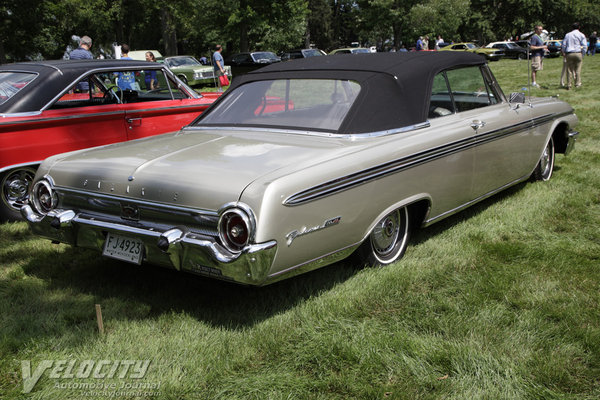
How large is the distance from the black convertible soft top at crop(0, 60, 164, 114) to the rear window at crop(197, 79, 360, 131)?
1903 millimetres

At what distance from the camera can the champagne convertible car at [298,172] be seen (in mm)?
2965

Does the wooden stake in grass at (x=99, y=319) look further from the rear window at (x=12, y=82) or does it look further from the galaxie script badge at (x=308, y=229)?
the rear window at (x=12, y=82)

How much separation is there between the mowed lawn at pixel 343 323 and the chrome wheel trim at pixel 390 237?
0.10 metres

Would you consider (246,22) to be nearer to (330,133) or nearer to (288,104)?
(288,104)

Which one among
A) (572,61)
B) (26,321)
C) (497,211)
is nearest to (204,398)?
(26,321)

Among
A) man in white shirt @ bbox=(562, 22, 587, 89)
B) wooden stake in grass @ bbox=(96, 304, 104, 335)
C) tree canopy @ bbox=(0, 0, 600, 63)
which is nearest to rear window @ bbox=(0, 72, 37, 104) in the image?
wooden stake in grass @ bbox=(96, 304, 104, 335)

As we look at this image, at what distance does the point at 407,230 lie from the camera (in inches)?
159

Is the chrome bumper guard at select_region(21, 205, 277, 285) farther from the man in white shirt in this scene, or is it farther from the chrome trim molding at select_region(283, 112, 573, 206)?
the man in white shirt

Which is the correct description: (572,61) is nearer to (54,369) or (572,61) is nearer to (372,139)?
(372,139)

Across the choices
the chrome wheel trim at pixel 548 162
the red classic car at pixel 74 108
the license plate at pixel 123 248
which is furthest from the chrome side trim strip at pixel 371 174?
the red classic car at pixel 74 108

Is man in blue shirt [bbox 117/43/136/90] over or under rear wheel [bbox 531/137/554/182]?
over

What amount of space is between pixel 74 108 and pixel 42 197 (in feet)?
7.14

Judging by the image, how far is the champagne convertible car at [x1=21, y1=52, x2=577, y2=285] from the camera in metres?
2.96

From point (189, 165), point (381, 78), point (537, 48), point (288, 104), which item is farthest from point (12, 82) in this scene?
point (537, 48)
